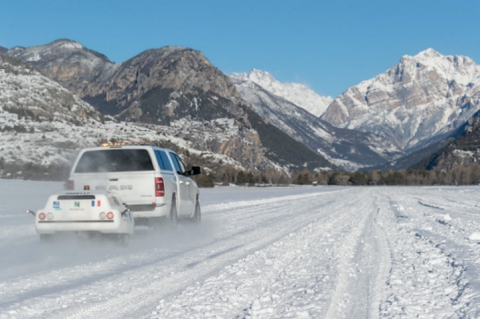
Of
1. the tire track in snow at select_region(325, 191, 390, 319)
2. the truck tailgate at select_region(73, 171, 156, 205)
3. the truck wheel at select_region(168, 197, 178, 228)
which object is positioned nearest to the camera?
the tire track in snow at select_region(325, 191, 390, 319)

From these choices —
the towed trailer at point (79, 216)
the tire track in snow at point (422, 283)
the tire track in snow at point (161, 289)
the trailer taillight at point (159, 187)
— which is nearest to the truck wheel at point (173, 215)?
the trailer taillight at point (159, 187)

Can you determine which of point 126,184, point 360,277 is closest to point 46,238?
point 126,184

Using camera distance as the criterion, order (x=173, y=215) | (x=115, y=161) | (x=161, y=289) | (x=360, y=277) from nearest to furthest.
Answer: (x=161, y=289), (x=360, y=277), (x=115, y=161), (x=173, y=215)

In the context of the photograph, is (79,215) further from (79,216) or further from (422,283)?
(422,283)

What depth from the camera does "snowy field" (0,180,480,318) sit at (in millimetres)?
6055

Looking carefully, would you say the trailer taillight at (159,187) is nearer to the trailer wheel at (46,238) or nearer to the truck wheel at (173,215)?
the truck wheel at (173,215)

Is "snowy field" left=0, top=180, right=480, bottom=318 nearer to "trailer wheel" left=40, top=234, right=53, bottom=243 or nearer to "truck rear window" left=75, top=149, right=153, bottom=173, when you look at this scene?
"trailer wheel" left=40, top=234, right=53, bottom=243

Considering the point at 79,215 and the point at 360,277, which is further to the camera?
the point at 79,215

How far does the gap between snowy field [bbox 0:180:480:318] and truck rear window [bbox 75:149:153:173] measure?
5.72 ft

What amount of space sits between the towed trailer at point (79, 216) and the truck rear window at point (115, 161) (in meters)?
2.12

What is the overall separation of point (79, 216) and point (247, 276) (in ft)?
14.1

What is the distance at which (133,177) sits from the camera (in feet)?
41.4

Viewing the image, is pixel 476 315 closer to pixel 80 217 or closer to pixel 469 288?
pixel 469 288

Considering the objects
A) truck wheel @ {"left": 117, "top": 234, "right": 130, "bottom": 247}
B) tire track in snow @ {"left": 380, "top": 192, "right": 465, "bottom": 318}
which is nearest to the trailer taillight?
truck wheel @ {"left": 117, "top": 234, "right": 130, "bottom": 247}
